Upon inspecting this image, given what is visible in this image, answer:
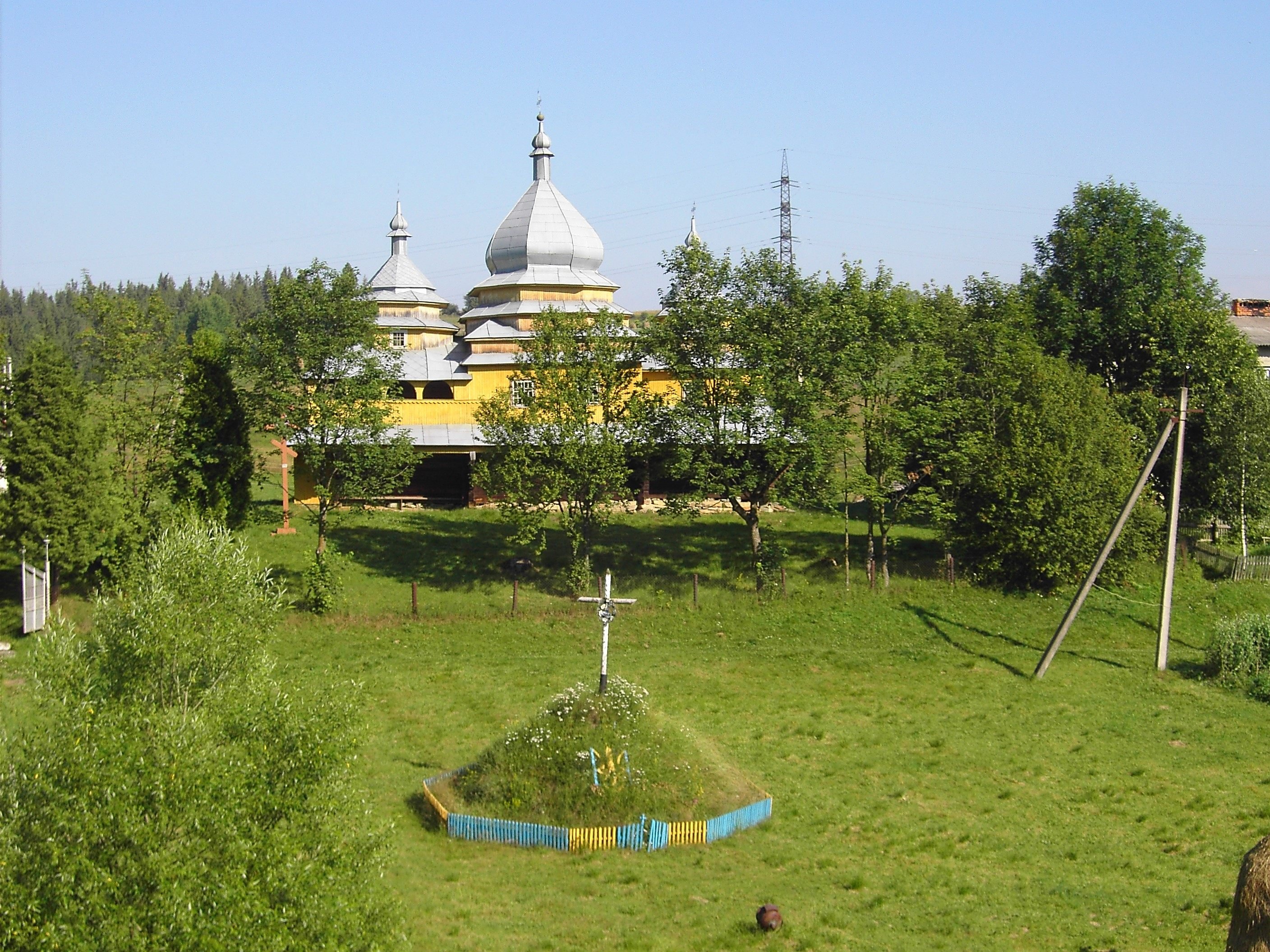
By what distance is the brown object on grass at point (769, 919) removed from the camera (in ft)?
49.2

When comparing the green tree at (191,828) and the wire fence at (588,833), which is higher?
the green tree at (191,828)

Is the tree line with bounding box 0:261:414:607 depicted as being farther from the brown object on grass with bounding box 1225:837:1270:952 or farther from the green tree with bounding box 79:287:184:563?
the brown object on grass with bounding box 1225:837:1270:952

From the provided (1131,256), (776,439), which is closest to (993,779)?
(776,439)

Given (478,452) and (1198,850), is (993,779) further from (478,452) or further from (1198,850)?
(478,452)

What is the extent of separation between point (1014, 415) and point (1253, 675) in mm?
8749

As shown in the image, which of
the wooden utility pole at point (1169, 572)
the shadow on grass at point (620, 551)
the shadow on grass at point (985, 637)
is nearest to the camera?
the wooden utility pole at point (1169, 572)

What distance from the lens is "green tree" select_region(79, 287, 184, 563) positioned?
1165 inches

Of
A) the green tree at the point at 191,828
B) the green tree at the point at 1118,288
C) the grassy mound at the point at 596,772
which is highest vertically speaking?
the green tree at the point at 1118,288

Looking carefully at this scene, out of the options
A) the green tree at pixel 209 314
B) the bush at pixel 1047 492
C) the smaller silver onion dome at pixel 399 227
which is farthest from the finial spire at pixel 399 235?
the green tree at pixel 209 314

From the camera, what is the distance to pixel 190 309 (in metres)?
152

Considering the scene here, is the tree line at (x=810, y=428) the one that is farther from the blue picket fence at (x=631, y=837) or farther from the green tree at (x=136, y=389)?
the blue picket fence at (x=631, y=837)

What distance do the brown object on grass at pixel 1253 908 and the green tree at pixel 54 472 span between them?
78.1 feet

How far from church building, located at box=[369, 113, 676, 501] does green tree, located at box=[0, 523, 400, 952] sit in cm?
2653

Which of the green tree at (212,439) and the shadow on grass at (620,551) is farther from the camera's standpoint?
the shadow on grass at (620,551)
